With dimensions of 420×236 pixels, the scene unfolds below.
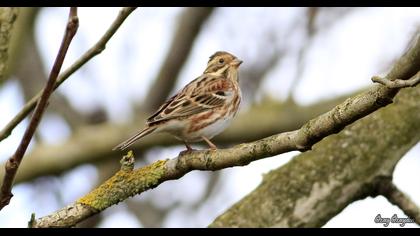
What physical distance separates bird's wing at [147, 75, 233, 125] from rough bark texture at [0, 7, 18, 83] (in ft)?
4.67

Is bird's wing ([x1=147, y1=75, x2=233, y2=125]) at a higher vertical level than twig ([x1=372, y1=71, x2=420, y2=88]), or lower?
higher

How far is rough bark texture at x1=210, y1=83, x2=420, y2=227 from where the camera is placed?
589cm

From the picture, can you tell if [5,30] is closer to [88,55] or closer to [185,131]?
[88,55]

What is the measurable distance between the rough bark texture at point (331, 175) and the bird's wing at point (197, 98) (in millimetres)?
816

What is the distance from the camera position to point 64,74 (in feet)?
12.6

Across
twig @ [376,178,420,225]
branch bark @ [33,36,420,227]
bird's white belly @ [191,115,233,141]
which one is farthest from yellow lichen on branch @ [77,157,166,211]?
twig @ [376,178,420,225]

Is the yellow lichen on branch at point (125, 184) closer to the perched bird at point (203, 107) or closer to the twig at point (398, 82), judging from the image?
the perched bird at point (203, 107)

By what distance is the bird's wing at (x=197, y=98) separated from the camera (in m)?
6.22

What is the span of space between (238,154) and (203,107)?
8.79 feet

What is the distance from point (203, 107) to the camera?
653 centimetres

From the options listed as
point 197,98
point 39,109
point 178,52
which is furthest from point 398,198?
point 178,52

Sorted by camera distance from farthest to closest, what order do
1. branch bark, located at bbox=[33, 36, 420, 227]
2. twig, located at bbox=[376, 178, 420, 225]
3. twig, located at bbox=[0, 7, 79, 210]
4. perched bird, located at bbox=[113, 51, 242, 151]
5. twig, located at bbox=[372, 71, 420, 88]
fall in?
perched bird, located at bbox=[113, 51, 242, 151]
twig, located at bbox=[376, 178, 420, 225]
branch bark, located at bbox=[33, 36, 420, 227]
twig, located at bbox=[372, 71, 420, 88]
twig, located at bbox=[0, 7, 79, 210]

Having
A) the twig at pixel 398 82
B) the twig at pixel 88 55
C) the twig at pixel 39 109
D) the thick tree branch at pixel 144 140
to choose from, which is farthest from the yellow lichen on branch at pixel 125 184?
the thick tree branch at pixel 144 140

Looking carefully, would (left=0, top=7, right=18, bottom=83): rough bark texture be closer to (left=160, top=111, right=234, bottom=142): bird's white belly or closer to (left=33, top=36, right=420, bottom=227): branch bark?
(left=33, top=36, right=420, bottom=227): branch bark
